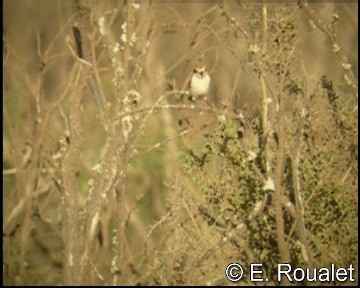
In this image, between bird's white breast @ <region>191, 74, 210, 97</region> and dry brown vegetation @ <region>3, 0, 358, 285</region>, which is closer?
dry brown vegetation @ <region>3, 0, 358, 285</region>

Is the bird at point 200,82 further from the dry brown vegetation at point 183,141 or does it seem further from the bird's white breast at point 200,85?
the dry brown vegetation at point 183,141

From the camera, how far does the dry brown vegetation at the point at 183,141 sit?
4430mm

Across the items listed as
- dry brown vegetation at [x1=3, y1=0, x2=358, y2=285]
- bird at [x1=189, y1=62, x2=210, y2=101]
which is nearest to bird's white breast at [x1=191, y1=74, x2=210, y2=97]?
bird at [x1=189, y1=62, x2=210, y2=101]

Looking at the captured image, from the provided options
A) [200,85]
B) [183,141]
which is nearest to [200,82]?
[200,85]

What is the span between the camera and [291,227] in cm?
450

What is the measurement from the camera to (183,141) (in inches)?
223

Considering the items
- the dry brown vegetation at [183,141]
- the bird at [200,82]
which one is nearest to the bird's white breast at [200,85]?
the bird at [200,82]

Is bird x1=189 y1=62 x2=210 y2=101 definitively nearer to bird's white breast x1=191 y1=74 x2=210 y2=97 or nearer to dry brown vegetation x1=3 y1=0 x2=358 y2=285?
bird's white breast x1=191 y1=74 x2=210 y2=97

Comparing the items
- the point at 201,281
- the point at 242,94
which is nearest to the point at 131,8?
the point at 242,94

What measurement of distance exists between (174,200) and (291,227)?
1115mm

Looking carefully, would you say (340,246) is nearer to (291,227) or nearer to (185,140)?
(291,227)

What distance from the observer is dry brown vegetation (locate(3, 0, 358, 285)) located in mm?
4430

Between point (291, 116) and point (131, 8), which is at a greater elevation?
point (131, 8)

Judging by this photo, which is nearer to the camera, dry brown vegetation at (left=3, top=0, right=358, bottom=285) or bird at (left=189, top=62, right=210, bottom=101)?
dry brown vegetation at (left=3, top=0, right=358, bottom=285)
